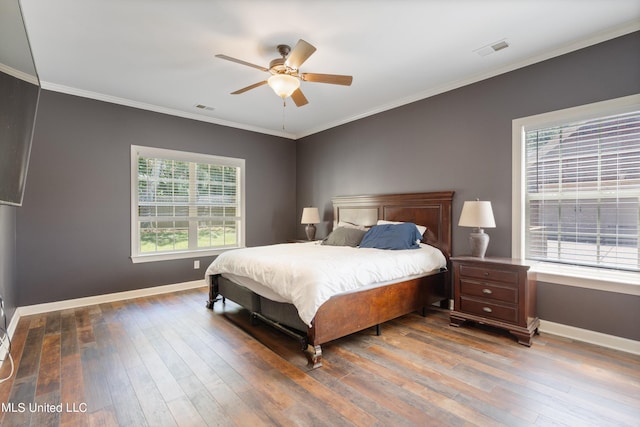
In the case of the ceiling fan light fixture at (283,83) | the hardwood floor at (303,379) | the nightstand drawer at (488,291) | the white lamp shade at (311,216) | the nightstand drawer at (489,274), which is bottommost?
the hardwood floor at (303,379)

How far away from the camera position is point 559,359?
2.36 meters

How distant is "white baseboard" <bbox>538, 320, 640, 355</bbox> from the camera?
2443mm

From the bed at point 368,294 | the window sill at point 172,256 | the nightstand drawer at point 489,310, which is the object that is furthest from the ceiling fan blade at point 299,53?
the window sill at point 172,256

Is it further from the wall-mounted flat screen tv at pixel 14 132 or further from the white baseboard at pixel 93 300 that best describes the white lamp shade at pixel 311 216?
the wall-mounted flat screen tv at pixel 14 132

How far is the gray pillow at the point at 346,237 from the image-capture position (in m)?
3.84

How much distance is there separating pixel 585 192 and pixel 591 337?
1.30 m

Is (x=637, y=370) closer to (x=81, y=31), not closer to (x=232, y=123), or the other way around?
(x=81, y=31)

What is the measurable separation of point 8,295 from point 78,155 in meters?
1.78

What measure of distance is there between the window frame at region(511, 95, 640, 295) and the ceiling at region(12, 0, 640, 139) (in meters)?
0.58

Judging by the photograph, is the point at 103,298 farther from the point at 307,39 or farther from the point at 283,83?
the point at 307,39

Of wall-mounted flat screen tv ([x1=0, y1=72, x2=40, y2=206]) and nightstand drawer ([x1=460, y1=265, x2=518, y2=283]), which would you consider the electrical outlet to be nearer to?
wall-mounted flat screen tv ([x1=0, y1=72, x2=40, y2=206])

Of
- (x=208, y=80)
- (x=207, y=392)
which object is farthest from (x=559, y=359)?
(x=208, y=80)

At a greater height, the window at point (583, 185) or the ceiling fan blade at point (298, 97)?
the ceiling fan blade at point (298, 97)

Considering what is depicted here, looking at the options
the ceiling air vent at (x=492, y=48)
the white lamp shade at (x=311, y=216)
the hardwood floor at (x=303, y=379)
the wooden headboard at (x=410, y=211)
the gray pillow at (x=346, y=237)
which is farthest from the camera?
the white lamp shade at (x=311, y=216)
